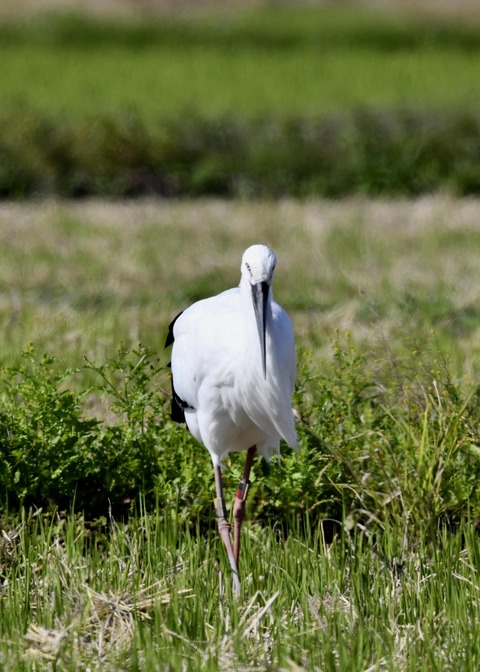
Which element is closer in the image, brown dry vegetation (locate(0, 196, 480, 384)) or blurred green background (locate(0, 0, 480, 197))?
brown dry vegetation (locate(0, 196, 480, 384))

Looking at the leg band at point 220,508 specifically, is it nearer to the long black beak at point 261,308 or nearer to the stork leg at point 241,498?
the stork leg at point 241,498

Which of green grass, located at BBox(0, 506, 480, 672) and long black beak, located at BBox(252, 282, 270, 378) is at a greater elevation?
long black beak, located at BBox(252, 282, 270, 378)

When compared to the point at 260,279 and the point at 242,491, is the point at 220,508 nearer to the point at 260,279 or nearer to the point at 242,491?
the point at 242,491

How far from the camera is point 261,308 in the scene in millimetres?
3320

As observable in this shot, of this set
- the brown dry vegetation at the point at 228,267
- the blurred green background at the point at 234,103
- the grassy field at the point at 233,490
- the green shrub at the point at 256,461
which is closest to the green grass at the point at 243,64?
the blurred green background at the point at 234,103

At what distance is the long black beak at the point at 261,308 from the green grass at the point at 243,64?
8.91 metres

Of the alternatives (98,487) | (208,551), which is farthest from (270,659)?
(98,487)

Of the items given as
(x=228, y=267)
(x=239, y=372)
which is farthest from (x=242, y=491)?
(x=228, y=267)

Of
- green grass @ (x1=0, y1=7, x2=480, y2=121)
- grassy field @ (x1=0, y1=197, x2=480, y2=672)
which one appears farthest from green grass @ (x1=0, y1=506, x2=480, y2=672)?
green grass @ (x1=0, y1=7, x2=480, y2=121)

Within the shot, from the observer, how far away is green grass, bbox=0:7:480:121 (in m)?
13.8

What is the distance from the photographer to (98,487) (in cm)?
421

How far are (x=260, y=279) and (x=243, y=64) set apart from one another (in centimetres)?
1393

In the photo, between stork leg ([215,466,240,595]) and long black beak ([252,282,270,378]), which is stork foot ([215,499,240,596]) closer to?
stork leg ([215,466,240,595])

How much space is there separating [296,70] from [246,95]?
2151mm
